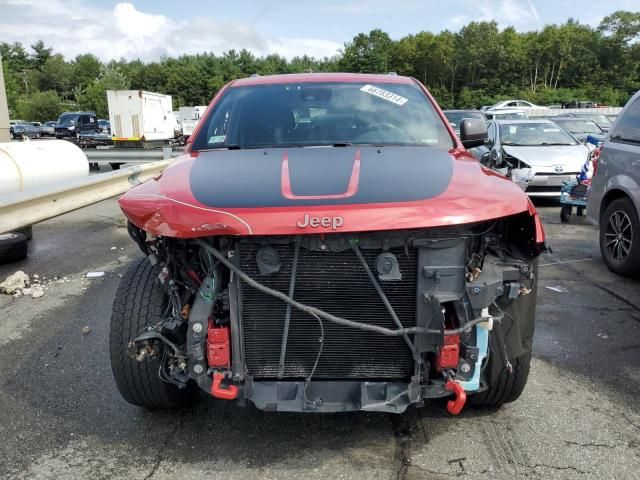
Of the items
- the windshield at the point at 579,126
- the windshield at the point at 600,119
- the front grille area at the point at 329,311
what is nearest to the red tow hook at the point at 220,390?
the front grille area at the point at 329,311

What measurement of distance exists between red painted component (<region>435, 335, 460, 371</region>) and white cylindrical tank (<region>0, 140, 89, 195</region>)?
196 inches

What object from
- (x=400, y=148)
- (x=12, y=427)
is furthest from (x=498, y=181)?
(x=12, y=427)

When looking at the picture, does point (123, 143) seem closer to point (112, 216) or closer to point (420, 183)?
point (112, 216)

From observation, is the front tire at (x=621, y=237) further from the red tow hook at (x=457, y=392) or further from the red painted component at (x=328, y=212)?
the red tow hook at (x=457, y=392)

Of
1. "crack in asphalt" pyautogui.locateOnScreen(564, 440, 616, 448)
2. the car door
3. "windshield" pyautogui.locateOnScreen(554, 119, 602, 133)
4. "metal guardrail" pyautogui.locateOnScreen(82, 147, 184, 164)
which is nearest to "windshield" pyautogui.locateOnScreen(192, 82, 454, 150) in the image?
"crack in asphalt" pyautogui.locateOnScreen(564, 440, 616, 448)

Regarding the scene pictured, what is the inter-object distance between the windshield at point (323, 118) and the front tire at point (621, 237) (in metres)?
2.93

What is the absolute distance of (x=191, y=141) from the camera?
4.03m

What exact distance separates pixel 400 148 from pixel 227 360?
1603mm

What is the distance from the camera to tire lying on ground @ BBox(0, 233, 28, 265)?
21.2ft

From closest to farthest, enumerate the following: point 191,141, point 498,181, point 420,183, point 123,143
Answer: point 420,183, point 498,181, point 191,141, point 123,143

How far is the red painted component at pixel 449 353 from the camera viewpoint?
2.56 metres

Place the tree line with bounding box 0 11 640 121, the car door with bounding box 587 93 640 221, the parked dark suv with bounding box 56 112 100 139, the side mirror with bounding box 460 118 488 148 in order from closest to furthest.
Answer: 1. the side mirror with bounding box 460 118 488 148
2. the car door with bounding box 587 93 640 221
3. the parked dark suv with bounding box 56 112 100 139
4. the tree line with bounding box 0 11 640 121

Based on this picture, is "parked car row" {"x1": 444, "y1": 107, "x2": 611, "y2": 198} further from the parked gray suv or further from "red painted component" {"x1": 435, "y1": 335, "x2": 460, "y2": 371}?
"red painted component" {"x1": 435, "y1": 335, "x2": 460, "y2": 371}

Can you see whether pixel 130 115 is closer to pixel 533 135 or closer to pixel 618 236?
pixel 533 135
